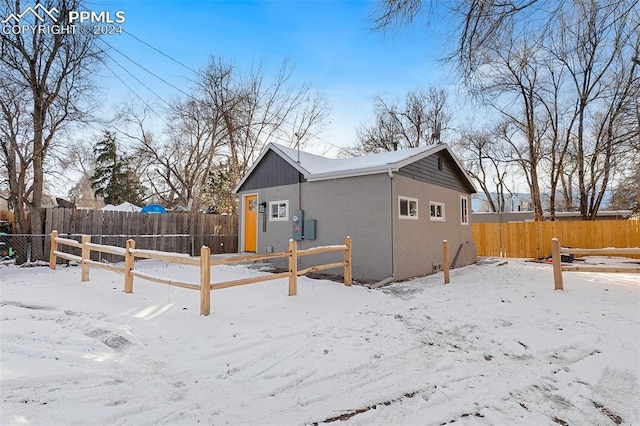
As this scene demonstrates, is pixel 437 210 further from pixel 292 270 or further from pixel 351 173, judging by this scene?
pixel 292 270

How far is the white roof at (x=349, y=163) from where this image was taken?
28.6ft

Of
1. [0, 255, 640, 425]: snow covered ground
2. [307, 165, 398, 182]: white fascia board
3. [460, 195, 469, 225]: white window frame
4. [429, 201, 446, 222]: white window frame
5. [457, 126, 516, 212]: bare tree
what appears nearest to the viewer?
[0, 255, 640, 425]: snow covered ground

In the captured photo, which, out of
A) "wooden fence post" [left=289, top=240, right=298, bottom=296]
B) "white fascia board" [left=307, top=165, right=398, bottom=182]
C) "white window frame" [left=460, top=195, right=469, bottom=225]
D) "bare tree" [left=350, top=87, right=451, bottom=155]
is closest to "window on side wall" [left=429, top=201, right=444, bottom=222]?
"white window frame" [left=460, top=195, right=469, bottom=225]

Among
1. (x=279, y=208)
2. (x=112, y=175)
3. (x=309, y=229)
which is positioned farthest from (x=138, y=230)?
(x=112, y=175)

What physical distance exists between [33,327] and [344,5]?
258 inches

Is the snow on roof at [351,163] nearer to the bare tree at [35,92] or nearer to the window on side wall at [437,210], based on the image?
the window on side wall at [437,210]

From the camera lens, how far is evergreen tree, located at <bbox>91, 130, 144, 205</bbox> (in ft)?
82.0

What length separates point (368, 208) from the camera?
8938 millimetres

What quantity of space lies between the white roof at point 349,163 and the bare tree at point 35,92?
6133 mm

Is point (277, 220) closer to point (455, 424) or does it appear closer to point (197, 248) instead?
point (197, 248)

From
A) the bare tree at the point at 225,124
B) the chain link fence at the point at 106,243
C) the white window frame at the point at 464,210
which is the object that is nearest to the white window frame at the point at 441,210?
the white window frame at the point at 464,210

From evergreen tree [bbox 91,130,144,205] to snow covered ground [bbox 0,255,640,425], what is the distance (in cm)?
2091

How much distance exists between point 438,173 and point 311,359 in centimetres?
917

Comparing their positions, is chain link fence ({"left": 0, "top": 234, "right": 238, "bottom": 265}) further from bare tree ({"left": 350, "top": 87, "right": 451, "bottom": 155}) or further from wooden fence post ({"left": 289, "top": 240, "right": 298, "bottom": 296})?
bare tree ({"left": 350, "top": 87, "right": 451, "bottom": 155})
